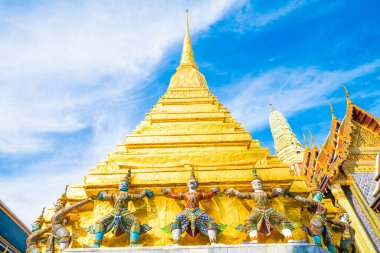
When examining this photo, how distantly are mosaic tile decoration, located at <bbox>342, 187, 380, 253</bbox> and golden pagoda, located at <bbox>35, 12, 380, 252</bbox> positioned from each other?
0.41 meters

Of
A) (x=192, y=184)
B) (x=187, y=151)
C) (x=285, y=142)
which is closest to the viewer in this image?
(x=192, y=184)

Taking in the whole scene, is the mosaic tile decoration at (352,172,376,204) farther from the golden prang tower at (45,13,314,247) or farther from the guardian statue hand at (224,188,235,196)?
the guardian statue hand at (224,188,235,196)

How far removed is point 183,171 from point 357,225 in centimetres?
676

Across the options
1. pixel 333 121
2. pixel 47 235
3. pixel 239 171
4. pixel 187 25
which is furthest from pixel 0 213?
pixel 187 25

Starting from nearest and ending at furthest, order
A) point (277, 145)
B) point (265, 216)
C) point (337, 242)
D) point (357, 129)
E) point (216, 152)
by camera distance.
Answer: point (265, 216)
point (337, 242)
point (216, 152)
point (357, 129)
point (277, 145)

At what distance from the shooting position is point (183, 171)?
7.11 m

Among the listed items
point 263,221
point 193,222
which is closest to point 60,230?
point 193,222

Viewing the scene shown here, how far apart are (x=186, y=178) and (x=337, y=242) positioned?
3857 mm

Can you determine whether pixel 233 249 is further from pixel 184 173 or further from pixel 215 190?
pixel 184 173

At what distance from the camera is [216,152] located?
812cm

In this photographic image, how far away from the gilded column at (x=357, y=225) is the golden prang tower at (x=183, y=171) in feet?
12.9

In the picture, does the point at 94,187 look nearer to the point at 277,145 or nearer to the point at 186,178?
the point at 186,178

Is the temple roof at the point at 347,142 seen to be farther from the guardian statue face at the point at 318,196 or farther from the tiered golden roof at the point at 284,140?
the tiered golden roof at the point at 284,140

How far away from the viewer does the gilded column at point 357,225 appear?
9375mm
